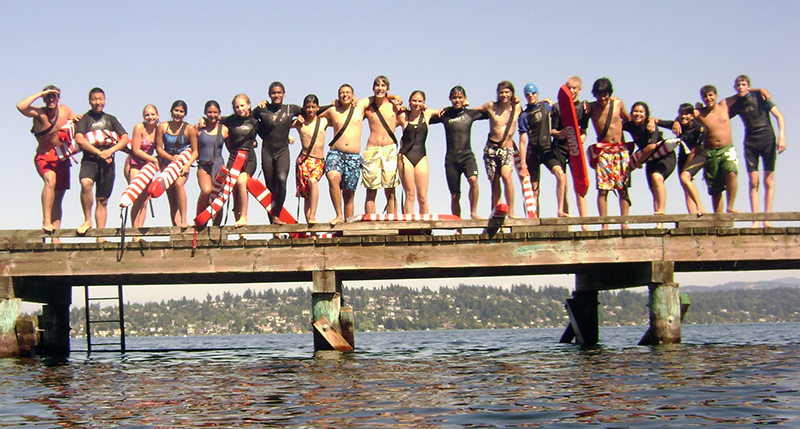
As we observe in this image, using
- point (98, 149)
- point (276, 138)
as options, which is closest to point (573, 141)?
point (276, 138)

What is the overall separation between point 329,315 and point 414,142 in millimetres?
3657

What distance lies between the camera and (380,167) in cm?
1697

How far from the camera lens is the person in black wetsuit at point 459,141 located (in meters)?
17.1

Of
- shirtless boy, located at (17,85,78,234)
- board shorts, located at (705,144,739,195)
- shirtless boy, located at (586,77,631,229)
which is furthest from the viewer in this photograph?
board shorts, located at (705,144,739,195)

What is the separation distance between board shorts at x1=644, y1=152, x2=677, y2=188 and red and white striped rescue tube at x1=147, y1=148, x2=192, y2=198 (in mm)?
9030

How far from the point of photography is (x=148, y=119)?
1805 centimetres

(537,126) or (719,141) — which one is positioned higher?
(537,126)

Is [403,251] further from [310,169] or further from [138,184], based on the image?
[138,184]

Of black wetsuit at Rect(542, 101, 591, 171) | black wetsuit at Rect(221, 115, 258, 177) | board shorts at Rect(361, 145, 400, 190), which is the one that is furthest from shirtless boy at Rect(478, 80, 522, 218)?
black wetsuit at Rect(221, 115, 258, 177)

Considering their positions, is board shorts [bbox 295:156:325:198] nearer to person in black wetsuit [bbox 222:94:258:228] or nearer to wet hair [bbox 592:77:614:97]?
person in black wetsuit [bbox 222:94:258:228]

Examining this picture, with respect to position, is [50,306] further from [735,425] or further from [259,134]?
[735,425]

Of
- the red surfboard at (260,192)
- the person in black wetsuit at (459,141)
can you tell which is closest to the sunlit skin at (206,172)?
the red surfboard at (260,192)

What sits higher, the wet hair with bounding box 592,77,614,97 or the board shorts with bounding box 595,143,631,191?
the wet hair with bounding box 592,77,614,97

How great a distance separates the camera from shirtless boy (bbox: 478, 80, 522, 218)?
56.5 feet
